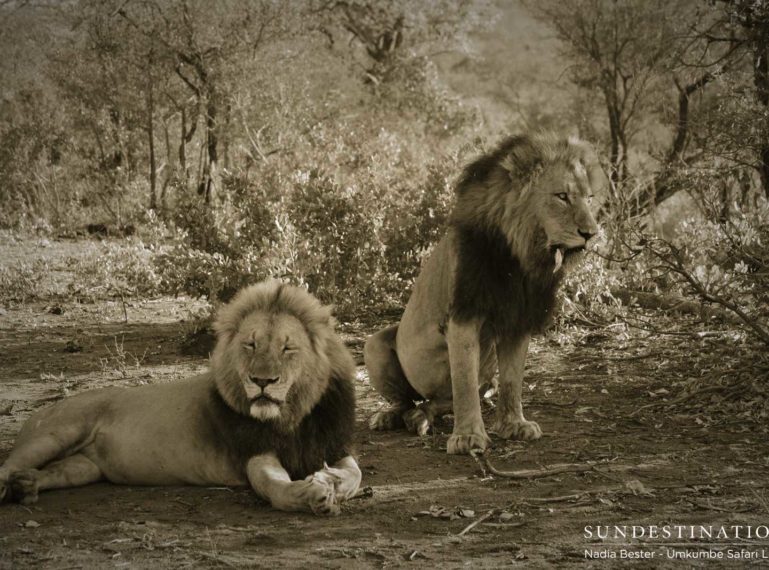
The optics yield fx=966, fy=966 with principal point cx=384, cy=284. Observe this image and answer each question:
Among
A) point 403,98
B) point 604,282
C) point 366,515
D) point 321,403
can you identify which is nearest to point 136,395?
point 321,403

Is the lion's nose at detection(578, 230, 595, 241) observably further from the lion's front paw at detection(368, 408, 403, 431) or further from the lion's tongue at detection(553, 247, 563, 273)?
the lion's front paw at detection(368, 408, 403, 431)

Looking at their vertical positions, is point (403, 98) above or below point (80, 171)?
above

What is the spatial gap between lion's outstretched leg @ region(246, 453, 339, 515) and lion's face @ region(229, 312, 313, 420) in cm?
22

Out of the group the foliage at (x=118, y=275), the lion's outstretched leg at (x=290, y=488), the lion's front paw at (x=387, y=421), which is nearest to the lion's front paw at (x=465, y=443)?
the lion's front paw at (x=387, y=421)

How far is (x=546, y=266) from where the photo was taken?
4633 millimetres

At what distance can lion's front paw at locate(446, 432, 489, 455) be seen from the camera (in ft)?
15.4

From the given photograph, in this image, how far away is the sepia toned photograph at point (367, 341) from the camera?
3.67 metres

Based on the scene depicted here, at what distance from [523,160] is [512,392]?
1209 mm

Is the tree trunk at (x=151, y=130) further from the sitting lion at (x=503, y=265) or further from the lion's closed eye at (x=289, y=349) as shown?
the lion's closed eye at (x=289, y=349)

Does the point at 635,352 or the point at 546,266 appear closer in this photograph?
the point at 546,266

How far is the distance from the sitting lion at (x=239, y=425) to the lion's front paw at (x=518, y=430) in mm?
1086

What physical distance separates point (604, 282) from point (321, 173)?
2450mm

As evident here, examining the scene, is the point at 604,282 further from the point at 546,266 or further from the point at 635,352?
the point at 546,266

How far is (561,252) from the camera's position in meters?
4.58
